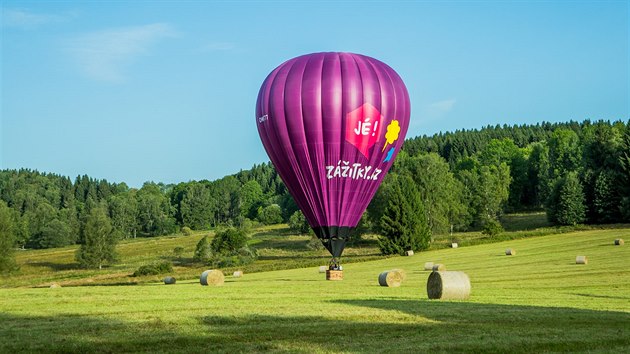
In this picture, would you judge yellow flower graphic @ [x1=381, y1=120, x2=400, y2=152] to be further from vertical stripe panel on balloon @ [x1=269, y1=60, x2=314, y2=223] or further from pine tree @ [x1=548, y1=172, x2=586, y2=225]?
pine tree @ [x1=548, y1=172, x2=586, y2=225]

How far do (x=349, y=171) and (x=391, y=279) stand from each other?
552 centimetres

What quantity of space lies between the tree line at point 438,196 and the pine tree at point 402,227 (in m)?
0.11

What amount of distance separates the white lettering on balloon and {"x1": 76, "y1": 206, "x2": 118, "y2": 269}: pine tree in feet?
174

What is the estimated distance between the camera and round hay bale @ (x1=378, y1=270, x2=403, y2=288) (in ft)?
107

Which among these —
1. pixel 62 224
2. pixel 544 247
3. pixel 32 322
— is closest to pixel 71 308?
pixel 32 322

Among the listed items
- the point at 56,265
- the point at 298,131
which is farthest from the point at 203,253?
the point at 298,131

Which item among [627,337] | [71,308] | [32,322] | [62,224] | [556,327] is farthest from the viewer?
[62,224]

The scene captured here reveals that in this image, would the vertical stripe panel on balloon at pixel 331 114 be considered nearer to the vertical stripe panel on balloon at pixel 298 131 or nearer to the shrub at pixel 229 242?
the vertical stripe panel on balloon at pixel 298 131

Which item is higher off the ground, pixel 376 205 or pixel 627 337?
pixel 376 205

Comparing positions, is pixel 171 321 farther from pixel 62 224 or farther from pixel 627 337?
pixel 62 224

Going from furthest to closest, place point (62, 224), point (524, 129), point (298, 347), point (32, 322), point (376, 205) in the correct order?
point (524, 129) < point (62, 224) < point (376, 205) < point (32, 322) < point (298, 347)

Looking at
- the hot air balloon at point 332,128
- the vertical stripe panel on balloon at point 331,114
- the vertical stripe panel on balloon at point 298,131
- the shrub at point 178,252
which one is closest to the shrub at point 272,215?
the shrub at point 178,252

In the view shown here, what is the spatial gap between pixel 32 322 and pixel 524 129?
190m

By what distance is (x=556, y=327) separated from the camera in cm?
1689
